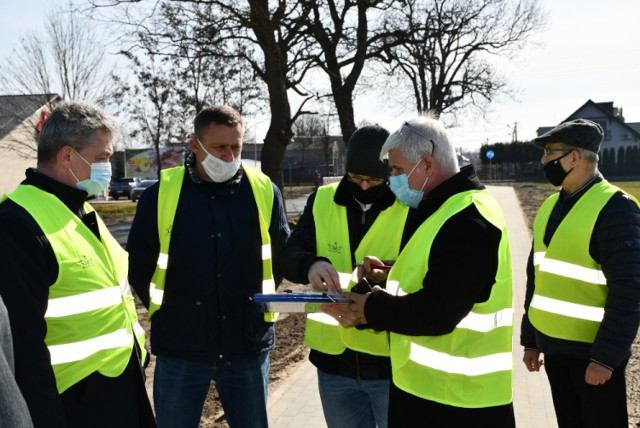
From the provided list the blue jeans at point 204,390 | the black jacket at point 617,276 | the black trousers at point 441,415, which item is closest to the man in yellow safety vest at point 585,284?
the black jacket at point 617,276

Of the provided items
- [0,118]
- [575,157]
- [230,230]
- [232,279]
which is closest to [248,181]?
[230,230]

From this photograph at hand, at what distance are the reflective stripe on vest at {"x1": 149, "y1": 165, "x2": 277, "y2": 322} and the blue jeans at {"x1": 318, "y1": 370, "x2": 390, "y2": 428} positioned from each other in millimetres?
566

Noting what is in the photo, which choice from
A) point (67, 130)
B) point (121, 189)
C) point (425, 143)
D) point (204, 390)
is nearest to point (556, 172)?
point (425, 143)

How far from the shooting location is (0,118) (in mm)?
37281

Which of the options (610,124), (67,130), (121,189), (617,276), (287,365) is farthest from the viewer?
(610,124)

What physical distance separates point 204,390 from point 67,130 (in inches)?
60.8

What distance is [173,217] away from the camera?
3.48 m

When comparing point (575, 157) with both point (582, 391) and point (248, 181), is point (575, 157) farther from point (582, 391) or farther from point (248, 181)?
point (248, 181)

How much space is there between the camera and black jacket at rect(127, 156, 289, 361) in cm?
342

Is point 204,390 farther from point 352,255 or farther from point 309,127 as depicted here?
point 309,127

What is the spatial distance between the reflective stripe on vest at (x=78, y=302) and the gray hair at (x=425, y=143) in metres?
1.41

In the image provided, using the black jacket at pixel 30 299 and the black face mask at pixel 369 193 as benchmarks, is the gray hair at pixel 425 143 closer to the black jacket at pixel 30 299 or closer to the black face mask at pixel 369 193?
the black face mask at pixel 369 193

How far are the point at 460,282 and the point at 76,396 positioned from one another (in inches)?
64.7

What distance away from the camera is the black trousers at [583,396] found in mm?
3535
